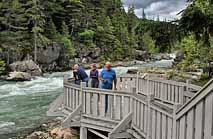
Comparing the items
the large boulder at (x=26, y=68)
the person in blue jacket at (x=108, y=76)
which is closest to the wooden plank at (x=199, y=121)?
the person in blue jacket at (x=108, y=76)

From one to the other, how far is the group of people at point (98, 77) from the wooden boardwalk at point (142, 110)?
1.70 feet

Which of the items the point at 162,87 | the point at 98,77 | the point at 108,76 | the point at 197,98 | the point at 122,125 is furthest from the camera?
the point at 98,77

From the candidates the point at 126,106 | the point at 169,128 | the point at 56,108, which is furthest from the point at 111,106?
the point at 56,108

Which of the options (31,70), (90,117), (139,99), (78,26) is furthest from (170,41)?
(78,26)

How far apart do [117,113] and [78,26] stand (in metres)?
45.8

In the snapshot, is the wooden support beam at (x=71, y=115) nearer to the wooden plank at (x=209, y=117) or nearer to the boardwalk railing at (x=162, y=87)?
the boardwalk railing at (x=162, y=87)

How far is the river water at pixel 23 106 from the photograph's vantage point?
502 inches

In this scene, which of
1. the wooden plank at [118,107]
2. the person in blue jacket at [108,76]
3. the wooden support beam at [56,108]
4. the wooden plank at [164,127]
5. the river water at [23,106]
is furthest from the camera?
the river water at [23,106]

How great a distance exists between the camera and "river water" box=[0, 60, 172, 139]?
41.8 feet

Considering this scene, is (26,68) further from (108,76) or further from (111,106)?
(111,106)

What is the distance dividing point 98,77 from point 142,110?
3478mm

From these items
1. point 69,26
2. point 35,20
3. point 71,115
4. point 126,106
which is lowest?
point 71,115

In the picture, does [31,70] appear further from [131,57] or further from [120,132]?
[131,57]

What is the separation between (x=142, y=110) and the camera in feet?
20.0
